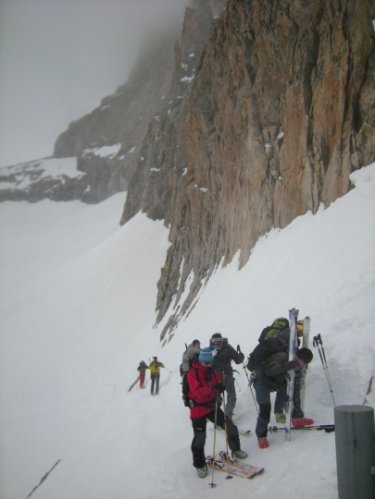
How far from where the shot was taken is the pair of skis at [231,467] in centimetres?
600

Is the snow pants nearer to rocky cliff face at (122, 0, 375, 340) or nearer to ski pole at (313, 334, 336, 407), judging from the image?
ski pole at (313, 334, 336, 407)

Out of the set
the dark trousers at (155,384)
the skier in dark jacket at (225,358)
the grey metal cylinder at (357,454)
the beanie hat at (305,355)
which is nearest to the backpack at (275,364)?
the beanie hat at (305,355)

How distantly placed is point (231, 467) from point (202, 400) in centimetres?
103

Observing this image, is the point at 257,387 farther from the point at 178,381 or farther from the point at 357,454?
the point at 178,381

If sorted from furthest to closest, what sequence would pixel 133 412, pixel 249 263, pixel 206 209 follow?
pixel 206 209
pixel 249 263
pixel 133 412

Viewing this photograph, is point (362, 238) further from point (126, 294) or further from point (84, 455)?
point (126, 294)

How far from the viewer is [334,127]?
1503 cm

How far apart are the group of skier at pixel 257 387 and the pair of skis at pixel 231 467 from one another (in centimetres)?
15

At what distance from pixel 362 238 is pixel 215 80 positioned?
21.3m

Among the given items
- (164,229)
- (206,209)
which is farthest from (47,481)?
(164,229)

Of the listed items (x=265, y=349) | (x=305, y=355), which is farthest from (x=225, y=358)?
(x=305, y=355)

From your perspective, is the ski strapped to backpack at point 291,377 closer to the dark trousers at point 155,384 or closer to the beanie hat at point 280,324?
the beanie hat at point 280,324

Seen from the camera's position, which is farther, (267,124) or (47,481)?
(267,124)

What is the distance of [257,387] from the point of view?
694 cm
